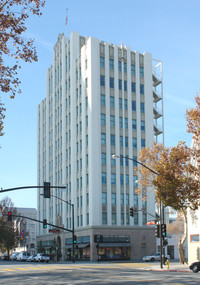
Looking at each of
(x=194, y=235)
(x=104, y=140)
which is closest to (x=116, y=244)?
(x=104, y=140)

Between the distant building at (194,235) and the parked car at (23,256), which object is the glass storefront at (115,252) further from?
the distant building at (194,235)

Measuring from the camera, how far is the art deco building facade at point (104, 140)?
71.8 m

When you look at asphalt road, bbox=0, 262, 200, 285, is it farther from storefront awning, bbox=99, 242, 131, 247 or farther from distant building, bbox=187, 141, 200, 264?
storefront awning, bbox=99, 242, 131, 247

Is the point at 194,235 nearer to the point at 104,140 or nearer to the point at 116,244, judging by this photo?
the point at 116,244

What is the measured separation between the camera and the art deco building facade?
71812 mm

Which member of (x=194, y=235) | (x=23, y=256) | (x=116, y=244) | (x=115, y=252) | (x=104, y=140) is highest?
(x=104, y=140)

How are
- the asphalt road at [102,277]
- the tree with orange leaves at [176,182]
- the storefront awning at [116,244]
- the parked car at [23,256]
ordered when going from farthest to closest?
1. the parked car at [23,256]
2. the storefront awning at [116,244]
3. the tree with orange leaves at [176,182]
4. the asphalt road at [102,277]

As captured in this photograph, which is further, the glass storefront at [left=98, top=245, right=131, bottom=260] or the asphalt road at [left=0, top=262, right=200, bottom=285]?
the glass storefront at [left=98, top=245, right=131, bottom=260]

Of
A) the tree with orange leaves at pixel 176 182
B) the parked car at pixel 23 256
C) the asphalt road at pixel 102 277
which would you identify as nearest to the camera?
the asphalt road at pixel 102 277

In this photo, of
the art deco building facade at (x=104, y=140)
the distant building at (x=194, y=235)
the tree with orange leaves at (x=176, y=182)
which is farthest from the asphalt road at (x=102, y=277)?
the art deco building facade at (x=104, y=140)

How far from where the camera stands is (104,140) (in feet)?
243

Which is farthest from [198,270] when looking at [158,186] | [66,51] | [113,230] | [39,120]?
[39,120]

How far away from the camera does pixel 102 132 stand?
242 feet

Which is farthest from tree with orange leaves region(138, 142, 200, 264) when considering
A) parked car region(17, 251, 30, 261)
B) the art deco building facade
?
parked car region(17, 251, 30, 261)
